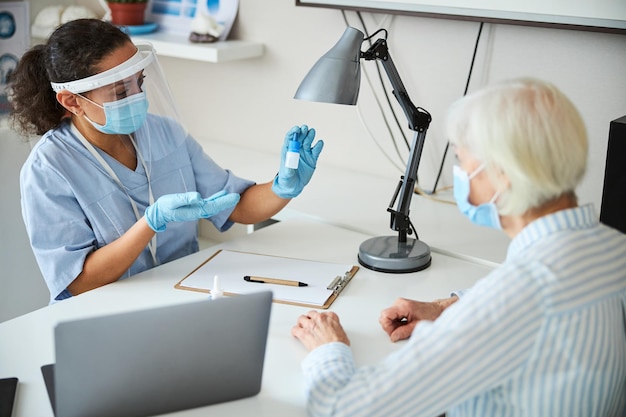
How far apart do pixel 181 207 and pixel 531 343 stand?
0.86m

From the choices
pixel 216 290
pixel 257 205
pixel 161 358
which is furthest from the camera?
pixel 257 205

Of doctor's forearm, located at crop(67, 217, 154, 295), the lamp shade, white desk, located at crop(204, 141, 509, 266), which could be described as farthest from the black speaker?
doctor's forearm, located at crop(67, 217, 154, 295)

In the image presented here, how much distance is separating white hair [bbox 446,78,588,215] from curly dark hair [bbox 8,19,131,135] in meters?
0.90

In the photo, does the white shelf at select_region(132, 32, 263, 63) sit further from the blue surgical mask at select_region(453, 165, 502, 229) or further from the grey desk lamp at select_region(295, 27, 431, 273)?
the blue surgical mask at select_region(453, 165, 502, 229)

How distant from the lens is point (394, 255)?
1.70 m

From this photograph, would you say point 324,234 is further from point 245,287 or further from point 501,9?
point 501,9

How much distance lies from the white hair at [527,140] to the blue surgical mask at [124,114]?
868 millimetres

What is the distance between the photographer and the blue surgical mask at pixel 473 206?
1.11 m

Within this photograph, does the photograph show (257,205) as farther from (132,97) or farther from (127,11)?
(127,11)

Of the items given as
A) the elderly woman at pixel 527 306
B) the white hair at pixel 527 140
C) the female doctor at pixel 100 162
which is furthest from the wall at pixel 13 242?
the white hair at pixel 527 140

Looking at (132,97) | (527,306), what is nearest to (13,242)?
(132,97)

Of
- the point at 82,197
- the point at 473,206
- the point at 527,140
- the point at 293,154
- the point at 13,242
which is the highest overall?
the point at 527,140

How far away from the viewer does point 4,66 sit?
2.84 m

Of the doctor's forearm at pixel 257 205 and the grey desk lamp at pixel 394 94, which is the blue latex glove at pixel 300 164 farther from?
the grey desk lamp at pixel 394 94
